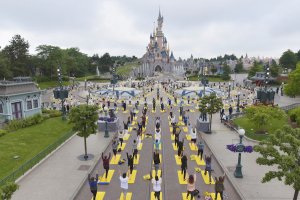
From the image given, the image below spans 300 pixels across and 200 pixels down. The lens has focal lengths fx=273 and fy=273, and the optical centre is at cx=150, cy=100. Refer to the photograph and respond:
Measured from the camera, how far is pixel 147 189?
590 inches

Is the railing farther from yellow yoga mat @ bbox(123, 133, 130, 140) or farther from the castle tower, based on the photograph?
the castle tower

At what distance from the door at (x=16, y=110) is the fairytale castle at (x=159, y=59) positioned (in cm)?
9763

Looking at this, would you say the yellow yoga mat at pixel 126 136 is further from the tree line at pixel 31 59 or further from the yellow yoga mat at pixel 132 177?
the tree line at pixel 31 59

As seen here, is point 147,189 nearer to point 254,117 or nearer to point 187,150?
point 187,150

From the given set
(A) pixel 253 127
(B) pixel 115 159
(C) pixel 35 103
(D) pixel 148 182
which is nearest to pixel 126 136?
(B) pixel 115 159

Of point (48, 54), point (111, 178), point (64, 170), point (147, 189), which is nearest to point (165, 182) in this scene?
point (147, 189)

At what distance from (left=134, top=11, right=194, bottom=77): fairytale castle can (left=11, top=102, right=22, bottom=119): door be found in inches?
3844

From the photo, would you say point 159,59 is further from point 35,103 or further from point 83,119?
point 83,119

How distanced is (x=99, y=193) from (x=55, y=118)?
2183 cm

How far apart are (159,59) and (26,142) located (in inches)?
4572

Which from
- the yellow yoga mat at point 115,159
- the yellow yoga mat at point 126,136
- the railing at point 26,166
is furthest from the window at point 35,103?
the yellow yoga mat at point 115,159

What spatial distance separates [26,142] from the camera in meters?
24.2

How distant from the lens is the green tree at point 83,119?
19.2 metres

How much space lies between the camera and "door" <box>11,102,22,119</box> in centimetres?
3170
